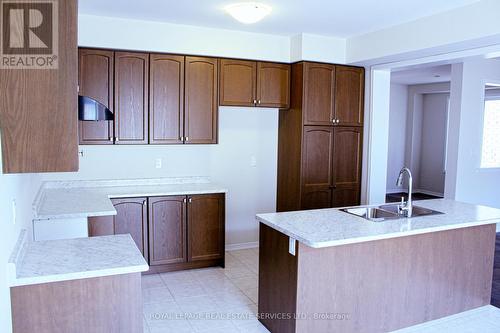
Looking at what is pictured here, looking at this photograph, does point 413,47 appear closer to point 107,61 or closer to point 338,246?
point 338,246

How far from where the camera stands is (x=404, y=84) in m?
9.20

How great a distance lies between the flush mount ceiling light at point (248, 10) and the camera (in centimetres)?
347

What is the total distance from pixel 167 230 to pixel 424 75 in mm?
5558

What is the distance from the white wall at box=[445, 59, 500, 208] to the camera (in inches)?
224

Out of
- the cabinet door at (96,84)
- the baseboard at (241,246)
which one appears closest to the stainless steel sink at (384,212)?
the baseboard at (241,246)

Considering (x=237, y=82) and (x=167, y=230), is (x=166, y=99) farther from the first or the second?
(x=167, y=230)

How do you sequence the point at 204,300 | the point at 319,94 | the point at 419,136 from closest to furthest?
the point at 204,300 < the point at 319,94 < the point at 419,136

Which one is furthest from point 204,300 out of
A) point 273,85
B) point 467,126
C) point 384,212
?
point 467,126

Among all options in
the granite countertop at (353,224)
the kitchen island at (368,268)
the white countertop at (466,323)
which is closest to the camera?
the granite countertop at (353,224)

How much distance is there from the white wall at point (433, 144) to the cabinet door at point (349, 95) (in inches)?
188

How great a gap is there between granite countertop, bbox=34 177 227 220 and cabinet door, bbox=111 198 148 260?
0.27 feet

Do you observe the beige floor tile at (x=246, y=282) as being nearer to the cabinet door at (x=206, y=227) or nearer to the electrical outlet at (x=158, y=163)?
the cabinet door at (x=206, y=227)

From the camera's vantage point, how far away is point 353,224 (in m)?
2.91

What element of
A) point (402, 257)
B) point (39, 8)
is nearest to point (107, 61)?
point (39, 8)
